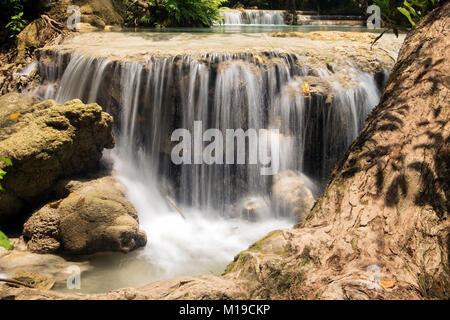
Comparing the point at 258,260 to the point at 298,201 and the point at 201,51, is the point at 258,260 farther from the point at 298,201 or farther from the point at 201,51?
the point at 201,51

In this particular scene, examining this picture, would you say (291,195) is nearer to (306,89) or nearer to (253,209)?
(253,209)

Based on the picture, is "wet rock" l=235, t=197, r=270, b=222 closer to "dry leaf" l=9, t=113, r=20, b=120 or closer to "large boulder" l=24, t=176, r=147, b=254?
"large boulder" l=24, t=176, r=147, b=254

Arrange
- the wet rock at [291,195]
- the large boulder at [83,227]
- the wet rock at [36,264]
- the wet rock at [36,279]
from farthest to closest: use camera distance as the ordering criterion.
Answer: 1. the wet rock at [291,195]
2. the large boulder at [83,227]
3. the wet rock at [36,264]
4. the wet rock at [36,279]

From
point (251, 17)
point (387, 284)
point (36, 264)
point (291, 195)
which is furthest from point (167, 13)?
point (387, 284)

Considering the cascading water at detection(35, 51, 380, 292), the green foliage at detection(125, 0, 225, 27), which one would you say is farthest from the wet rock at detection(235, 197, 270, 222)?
the green foliage at detection(125, 0, 225, 27)

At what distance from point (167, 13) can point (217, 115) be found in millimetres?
7512

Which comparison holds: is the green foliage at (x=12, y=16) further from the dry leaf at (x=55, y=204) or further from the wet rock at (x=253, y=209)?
the wet rock at (x=253, y=209)

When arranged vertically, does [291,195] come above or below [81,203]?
below

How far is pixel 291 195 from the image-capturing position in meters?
6.50

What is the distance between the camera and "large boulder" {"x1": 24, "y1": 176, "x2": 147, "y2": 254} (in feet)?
16.0

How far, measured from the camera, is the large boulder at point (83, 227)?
4.89 metres

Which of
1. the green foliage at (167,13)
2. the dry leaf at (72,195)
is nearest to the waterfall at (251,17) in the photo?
the green foliage at (167,13)

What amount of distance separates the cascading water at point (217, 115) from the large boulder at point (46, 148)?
93 cm

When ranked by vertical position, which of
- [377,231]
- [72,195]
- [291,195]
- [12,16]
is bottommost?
[291,195]
